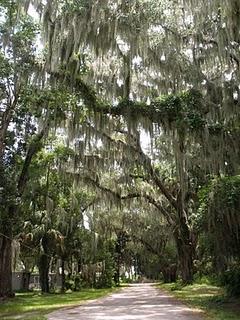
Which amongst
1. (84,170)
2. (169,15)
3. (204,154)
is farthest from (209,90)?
(84,170)

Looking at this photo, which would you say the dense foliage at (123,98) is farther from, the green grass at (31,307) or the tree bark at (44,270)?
the tree bark at (44,270)

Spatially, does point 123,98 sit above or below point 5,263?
above

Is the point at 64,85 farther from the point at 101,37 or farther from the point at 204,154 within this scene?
the point at 204,154

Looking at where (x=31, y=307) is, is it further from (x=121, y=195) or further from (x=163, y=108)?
(x=121, y=195)

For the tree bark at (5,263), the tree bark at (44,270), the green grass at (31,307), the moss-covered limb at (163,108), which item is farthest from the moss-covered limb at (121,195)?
the tree bark at (44,270)

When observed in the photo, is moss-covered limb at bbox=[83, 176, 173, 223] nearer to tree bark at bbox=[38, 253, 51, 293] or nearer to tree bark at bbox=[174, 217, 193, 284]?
tree bark at bbox=[174, 217, 193, 284]

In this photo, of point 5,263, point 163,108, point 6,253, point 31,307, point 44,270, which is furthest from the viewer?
point 44,270

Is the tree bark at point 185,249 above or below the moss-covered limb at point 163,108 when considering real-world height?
below

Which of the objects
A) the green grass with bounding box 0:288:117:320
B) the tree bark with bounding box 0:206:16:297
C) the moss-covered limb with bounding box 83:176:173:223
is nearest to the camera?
the green grass with bounding box 0:288:117:320

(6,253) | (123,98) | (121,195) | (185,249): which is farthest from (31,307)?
(185,249)

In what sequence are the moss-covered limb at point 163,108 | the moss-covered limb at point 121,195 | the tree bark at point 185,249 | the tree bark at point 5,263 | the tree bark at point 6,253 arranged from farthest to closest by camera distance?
the tree bark at point 185,249 < the moss-covered limb at point 121,195 < the tree bark at point 5,263 < the tree bark at point 6,253 < the moss-covered limb at point 163,108

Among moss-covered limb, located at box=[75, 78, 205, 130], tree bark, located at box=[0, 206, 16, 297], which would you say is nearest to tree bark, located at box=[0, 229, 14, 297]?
tree bark, located at box=[0, 206, 16, 297]

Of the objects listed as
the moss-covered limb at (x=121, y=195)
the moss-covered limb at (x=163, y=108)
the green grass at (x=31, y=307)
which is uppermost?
the moss-covered limb at (x=163, y=108)

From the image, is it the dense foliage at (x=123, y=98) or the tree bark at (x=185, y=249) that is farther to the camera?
the tree bark at (x=185, y=249)
